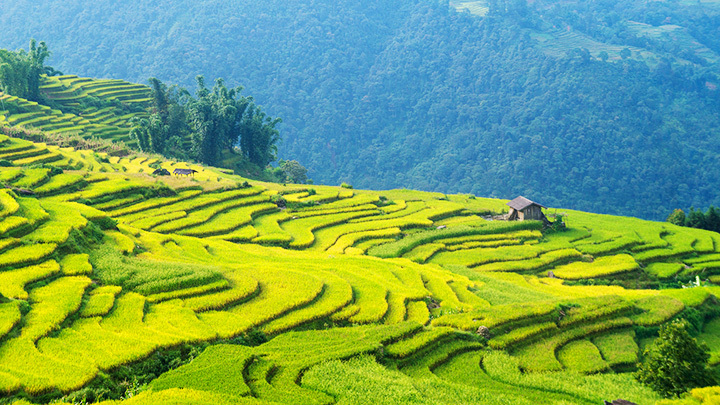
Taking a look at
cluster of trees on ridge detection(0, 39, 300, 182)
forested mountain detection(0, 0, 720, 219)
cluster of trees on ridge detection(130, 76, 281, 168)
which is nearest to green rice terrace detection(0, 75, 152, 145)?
cluster of trees on ridge detection(0, 39, 300, 182)

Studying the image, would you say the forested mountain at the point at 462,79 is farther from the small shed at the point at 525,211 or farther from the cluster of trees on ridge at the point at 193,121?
the small shed at the point at 525,211

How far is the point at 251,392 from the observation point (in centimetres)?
941

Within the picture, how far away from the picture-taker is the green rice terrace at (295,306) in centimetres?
985

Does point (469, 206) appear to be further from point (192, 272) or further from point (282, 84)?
point (282, 84)

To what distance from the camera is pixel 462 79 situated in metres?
104

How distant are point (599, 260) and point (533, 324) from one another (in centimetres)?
1489

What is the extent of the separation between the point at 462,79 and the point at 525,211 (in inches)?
Result: 3000

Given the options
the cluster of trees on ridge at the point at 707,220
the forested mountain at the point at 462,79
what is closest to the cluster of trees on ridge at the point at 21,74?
the forested mountain at the point at 462,79

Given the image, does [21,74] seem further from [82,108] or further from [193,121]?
[193,121]

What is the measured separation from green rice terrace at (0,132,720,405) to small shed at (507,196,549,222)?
4.23 m

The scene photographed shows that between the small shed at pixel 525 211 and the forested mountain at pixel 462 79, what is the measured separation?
42406 millimetres

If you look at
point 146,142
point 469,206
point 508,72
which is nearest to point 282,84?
point 508,72

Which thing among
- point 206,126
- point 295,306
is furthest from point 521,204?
point 206,126

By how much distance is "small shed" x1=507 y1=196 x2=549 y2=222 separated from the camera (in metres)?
32.4
